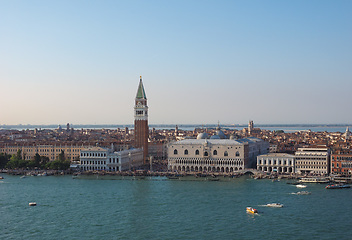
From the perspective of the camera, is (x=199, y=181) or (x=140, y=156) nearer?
(x=199, y=181)

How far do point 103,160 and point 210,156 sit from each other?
6.49 meters

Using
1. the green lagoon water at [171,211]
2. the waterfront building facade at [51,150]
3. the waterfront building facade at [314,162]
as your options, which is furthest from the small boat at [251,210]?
the waterfront building facade at [51,150]

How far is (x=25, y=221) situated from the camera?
57.3ft

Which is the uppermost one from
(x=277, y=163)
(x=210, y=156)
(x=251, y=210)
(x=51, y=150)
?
(x=51, y=150)

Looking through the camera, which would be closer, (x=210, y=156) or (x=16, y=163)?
(x=210, y=156)

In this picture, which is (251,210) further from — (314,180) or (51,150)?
(51,150)

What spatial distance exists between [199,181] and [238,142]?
5.40 metres

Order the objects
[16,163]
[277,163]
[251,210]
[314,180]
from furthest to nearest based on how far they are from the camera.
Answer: [16,163]
[277,163]
[314,180]
[251,210]

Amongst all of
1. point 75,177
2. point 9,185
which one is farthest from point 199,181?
point 9,185

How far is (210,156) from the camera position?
31875 mm

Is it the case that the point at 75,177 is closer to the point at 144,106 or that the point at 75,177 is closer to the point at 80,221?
the point at 144,106

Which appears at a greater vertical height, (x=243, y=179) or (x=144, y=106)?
(x=144, y=106)

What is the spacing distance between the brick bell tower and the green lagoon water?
395 inches

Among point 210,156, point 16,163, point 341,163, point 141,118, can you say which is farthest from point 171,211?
point 141,118
